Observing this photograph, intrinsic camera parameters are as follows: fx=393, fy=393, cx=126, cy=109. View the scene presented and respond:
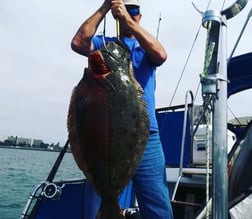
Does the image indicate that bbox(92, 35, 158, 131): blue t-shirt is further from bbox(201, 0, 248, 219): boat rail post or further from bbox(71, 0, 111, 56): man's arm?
bbox(201, 0, 248, 219): boat rail post

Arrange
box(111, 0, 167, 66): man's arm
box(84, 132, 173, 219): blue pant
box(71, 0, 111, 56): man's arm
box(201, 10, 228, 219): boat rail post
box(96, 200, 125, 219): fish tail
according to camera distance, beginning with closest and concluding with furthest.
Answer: box(96, 200, 125, 219): fish tail
box(201, 10, 228, 219): boat rail post
box(111, 0, 167, 66): man's arm
box(71, 0, 111, 56): man's arm
box(84, 132, 173, 219): blue pant

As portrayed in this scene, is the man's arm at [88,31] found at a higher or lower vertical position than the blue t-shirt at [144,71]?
higher

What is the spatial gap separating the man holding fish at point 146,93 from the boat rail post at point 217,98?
1.52 ft

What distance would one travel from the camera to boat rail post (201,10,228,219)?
7.31 ft

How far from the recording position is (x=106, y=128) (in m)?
2.19

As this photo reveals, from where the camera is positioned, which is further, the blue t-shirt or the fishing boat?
the blue t-shirt

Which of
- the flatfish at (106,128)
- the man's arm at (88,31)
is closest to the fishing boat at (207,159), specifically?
the flatfish at (106,128)

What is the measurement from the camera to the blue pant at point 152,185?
2844 mm

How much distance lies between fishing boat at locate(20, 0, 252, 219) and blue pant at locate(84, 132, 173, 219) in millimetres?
318

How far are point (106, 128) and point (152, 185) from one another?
0.86 meters

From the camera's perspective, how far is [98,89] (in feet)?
7.25

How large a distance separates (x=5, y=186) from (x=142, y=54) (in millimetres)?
18745

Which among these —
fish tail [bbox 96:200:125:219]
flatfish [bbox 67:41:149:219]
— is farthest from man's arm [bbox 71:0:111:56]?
fish tail [bbox 96:200:125:219]

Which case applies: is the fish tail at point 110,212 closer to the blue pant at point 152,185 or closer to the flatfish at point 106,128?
the flatfish at point 106,128
